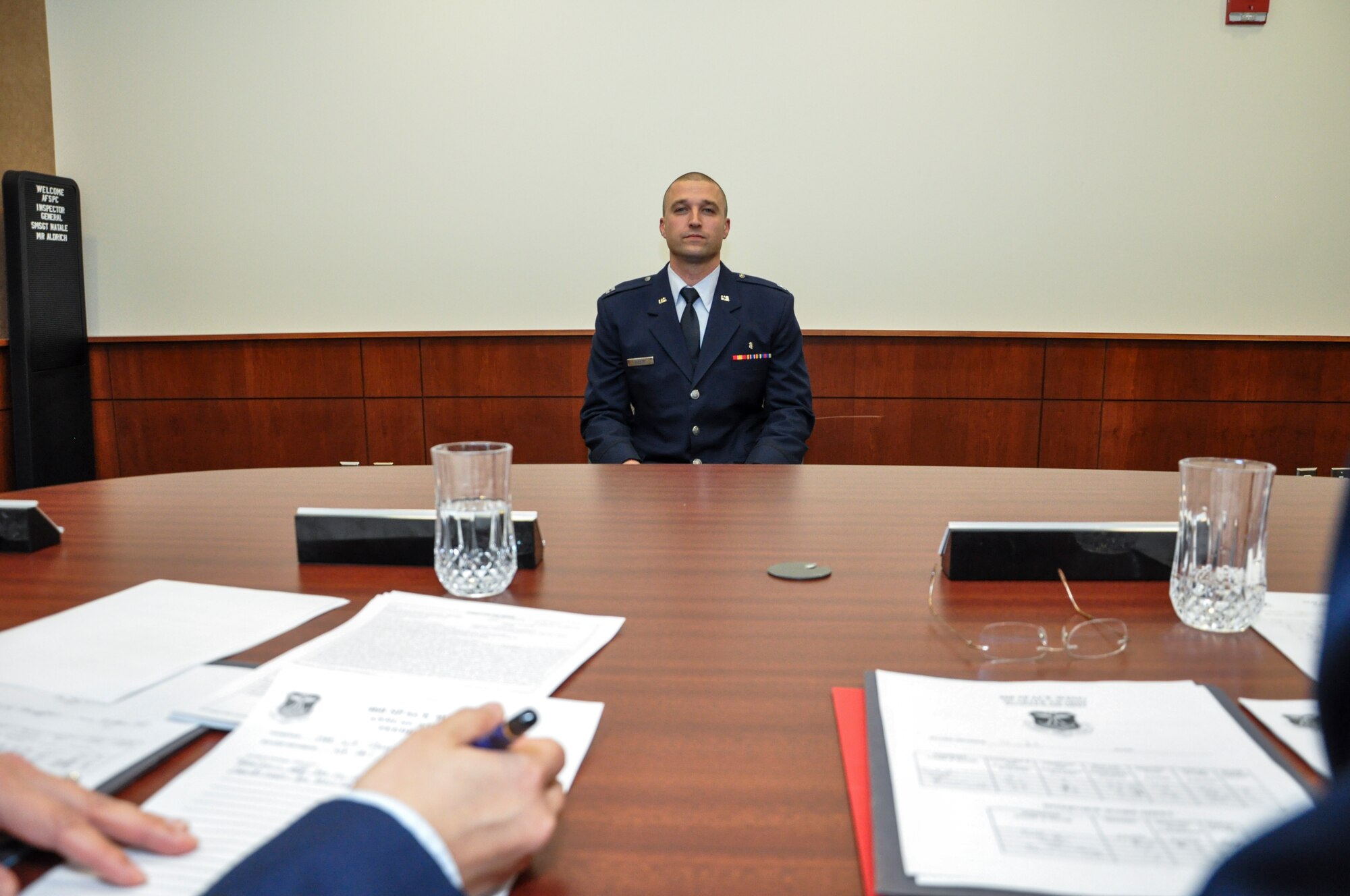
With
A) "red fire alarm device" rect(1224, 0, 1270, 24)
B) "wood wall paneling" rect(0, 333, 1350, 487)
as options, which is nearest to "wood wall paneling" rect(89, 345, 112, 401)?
"wood wall paneling" rect(0, 333, 1350, 487)

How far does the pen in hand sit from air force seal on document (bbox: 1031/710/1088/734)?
356 millimetres

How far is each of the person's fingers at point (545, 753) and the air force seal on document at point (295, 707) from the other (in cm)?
21

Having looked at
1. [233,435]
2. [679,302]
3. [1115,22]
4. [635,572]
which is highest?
[1115,22]

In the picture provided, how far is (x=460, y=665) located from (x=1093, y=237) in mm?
4045

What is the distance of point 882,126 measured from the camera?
4059mm

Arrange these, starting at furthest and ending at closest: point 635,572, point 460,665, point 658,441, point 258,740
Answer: point 658,441, point 635,572, point 460,665, point 258,740

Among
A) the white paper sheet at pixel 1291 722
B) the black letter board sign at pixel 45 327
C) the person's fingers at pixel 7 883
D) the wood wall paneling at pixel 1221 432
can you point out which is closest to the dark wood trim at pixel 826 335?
the black letter board sign at pixel 45 327

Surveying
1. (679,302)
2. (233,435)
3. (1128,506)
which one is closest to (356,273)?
(233,435)

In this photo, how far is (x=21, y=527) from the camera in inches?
45.9

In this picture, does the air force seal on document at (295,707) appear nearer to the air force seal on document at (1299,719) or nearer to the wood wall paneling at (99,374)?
the air force seal on document at (1299,719)

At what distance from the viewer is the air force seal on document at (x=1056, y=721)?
622 mm

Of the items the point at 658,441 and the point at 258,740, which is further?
the point at 658,441

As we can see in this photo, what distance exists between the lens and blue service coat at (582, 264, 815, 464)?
2.80 m

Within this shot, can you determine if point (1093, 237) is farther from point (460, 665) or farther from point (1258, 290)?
point (460, 665)
